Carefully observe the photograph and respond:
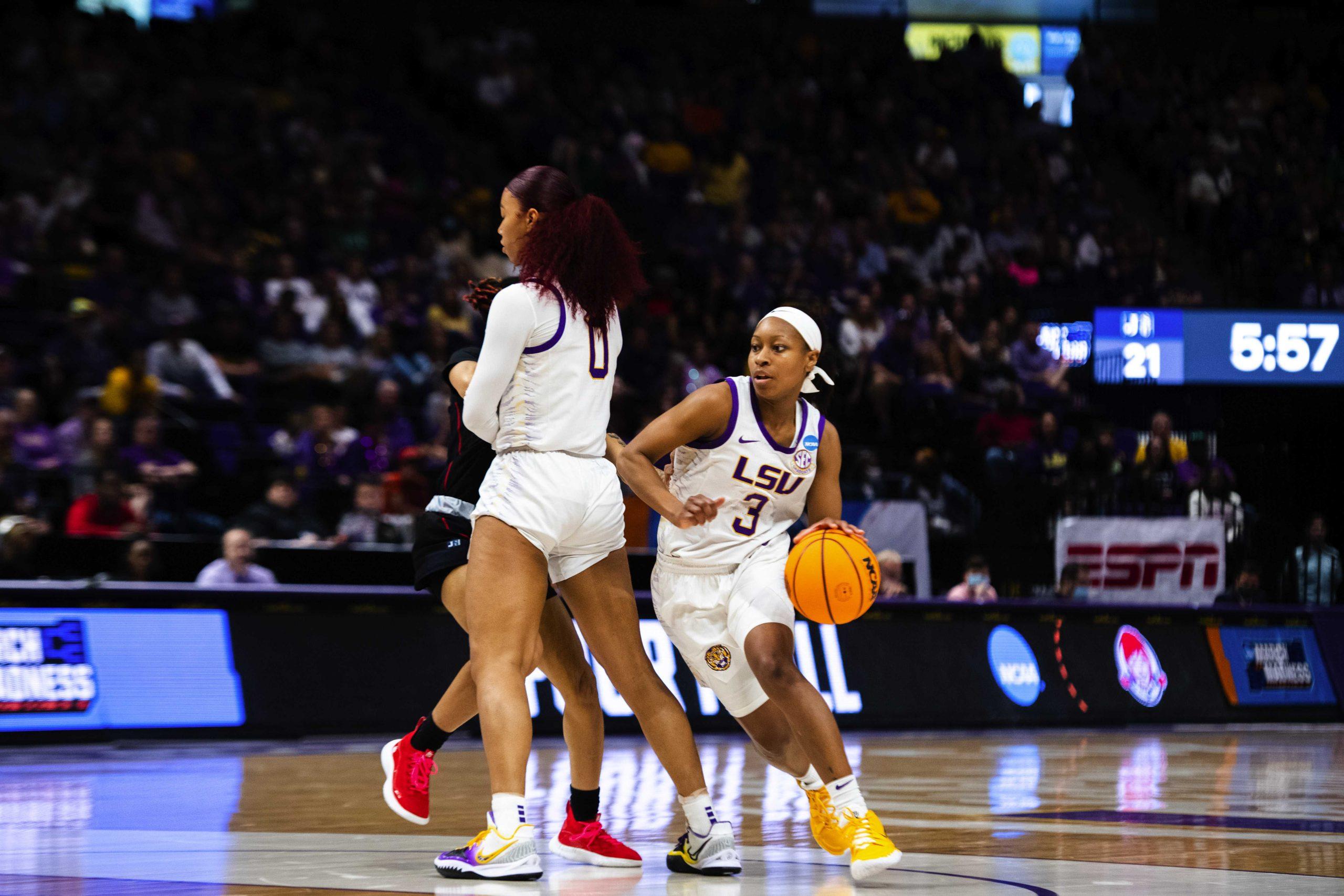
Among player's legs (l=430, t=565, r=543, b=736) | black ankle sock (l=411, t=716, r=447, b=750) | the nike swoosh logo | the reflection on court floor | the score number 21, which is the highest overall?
the score number 21

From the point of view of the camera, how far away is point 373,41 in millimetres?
22906

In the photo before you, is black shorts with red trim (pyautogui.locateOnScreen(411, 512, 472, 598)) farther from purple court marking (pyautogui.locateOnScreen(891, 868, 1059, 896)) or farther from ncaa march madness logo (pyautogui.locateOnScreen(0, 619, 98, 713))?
ncaa march madness logo (pyautogui.locateOnScreen(0, 619, 98, 713))

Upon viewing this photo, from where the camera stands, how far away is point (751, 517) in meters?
5.62

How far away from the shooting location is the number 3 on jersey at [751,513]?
5.60 m

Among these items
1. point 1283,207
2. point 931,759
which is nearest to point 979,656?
point 931,759

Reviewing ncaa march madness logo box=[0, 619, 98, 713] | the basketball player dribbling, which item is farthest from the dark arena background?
the basketball player dribbling

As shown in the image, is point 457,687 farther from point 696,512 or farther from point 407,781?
point 696,512

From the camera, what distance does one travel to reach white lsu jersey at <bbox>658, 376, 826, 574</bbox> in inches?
219

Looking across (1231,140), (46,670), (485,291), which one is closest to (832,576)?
(485,291)

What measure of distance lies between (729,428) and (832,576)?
2.03 feet

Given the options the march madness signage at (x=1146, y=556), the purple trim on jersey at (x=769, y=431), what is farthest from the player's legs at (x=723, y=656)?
the march madness signage at (x=1146, y=556)

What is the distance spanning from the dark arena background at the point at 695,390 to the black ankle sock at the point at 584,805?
0.17m

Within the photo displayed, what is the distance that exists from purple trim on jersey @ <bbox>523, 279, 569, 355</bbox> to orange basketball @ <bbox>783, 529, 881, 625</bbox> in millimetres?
1045

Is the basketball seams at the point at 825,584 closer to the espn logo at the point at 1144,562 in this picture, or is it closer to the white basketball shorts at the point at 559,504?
the white basketball shorts at the point at 559,504
